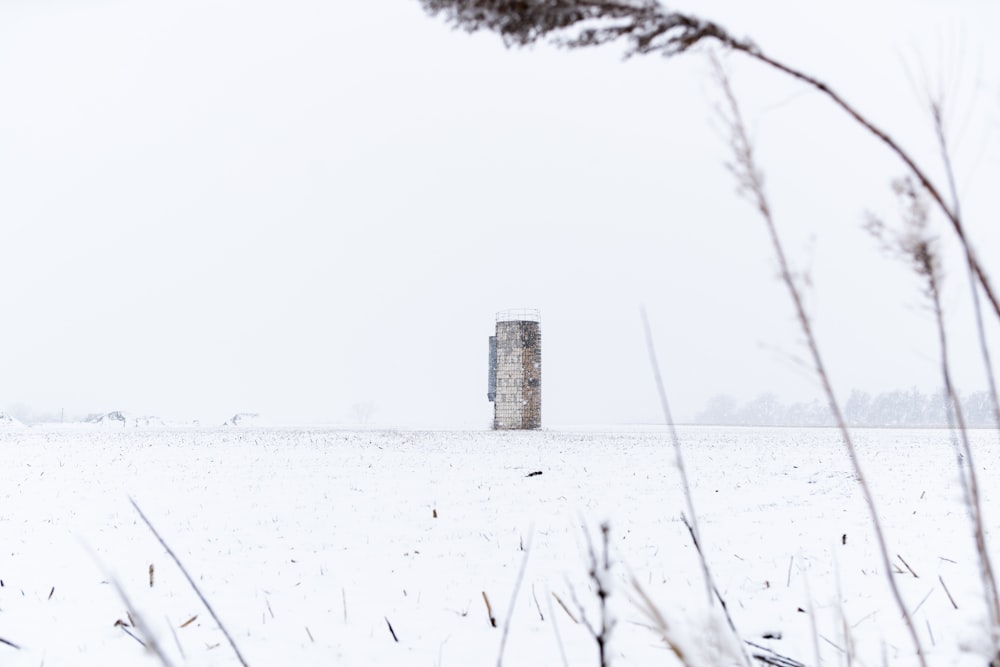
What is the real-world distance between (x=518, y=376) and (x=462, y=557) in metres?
22.5

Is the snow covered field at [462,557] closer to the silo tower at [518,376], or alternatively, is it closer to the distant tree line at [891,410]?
the silo tower at [518,376]

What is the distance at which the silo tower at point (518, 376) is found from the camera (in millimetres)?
30984

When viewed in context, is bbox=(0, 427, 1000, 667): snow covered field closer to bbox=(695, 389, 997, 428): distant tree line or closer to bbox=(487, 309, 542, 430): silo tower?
bbox=(487, 309, 542, 430): silo tower

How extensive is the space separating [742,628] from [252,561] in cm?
588

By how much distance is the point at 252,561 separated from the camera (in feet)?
27.9

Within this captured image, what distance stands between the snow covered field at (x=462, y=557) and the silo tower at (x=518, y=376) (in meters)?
14.8

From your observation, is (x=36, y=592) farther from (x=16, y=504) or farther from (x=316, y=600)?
(x=16, y=504)

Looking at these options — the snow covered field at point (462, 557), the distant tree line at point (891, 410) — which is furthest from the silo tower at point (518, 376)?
the distant tree line at point (891, 410)

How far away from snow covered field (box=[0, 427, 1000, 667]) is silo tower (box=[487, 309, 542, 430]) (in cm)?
1475

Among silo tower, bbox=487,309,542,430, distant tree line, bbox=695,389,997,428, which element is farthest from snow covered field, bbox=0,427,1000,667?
distant tree line, bbox=695,389,997,428

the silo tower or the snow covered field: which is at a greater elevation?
the silo tower

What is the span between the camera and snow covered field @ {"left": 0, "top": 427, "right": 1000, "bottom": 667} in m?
5.66

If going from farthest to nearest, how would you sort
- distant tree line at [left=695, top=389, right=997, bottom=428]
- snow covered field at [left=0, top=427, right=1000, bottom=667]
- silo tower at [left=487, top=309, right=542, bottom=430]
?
distant tree line at [left=695, top=389, right=997, bottom=428] → silo tower at [left=487, top=309, right=542, bottom=430] → snow covered field at [left=0, top=427, right=1000, bottom=667]

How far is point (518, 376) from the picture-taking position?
102ft
